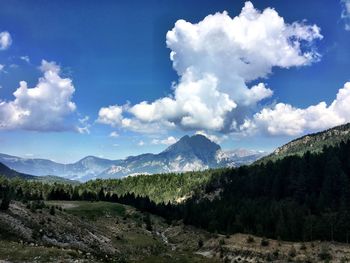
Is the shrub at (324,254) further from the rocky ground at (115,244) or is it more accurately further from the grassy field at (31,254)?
the grassy field at (31,254)

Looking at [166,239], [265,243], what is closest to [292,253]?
[265,243]

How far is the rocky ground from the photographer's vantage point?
149 feet

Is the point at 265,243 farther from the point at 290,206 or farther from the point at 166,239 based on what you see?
the point at 290,206

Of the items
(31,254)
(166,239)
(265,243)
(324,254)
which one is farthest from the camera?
(166,239)

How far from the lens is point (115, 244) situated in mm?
82875

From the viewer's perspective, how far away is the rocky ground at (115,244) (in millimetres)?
45469

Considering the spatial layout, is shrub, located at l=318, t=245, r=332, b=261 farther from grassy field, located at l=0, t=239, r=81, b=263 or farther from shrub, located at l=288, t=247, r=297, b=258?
grassy field, located at l=0, t=239, r=81, b=263

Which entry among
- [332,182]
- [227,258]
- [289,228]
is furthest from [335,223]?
[332,182]

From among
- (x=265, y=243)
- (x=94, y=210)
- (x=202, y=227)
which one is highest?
(x=94, y=210)

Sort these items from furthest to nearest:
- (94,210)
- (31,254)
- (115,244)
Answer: (94,210)
(115,244)
(31,254)

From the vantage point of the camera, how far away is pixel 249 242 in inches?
3629

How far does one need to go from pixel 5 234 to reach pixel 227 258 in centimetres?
4812

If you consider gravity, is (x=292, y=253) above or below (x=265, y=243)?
below

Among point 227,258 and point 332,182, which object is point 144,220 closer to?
point 227,258
